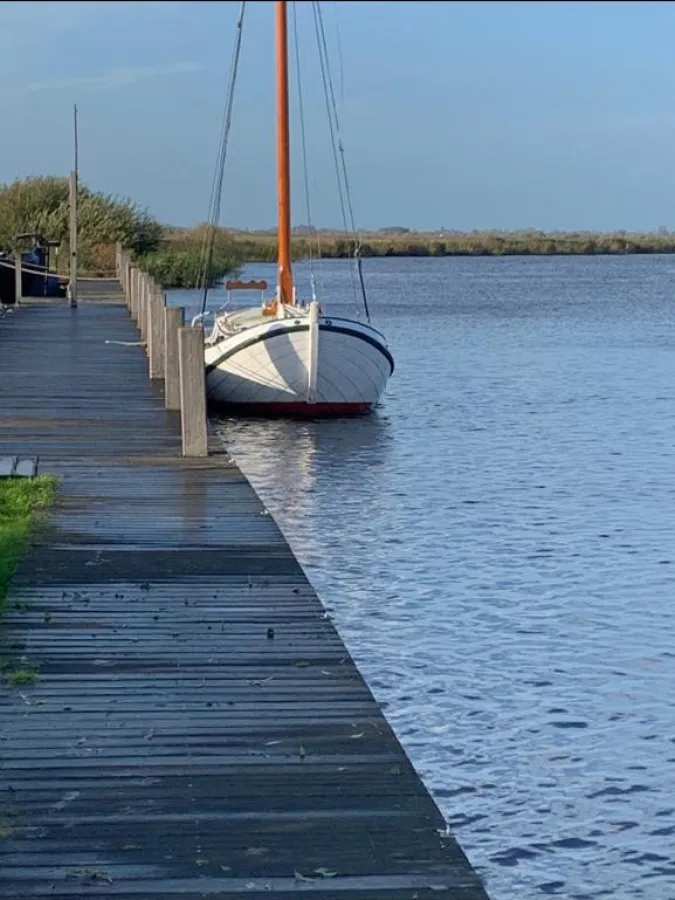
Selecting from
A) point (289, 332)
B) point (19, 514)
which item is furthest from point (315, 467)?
point (19, 514)

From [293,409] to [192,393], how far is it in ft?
32.1

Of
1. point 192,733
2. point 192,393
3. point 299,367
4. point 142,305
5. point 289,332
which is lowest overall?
point 192,733

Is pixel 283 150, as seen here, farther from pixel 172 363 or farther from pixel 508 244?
pixel 508 244

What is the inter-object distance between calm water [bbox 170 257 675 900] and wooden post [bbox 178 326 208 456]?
1163 mm

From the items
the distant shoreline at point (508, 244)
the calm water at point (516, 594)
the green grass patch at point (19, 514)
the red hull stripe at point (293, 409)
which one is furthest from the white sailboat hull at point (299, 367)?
the distant shoreline at point (508, 244)

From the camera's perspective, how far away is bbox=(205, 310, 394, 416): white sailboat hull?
2228 cm

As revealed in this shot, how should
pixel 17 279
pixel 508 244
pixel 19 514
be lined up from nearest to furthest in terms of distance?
1. pixel 19 514
2. pixel 17 279
3. pixel 508 244

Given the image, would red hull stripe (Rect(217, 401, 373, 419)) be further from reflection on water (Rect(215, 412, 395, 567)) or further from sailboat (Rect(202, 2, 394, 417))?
reflection on water (Rect(215, 412, 395, 567))

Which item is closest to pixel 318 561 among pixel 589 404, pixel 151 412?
pixel 151 412

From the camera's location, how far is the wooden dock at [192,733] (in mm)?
5043

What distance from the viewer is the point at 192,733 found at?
21.0 ft

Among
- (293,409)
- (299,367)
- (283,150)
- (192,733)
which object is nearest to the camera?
(192,733)

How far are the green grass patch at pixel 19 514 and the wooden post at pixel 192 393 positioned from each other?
1.43m

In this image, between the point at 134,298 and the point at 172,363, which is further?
the point at 134,298
